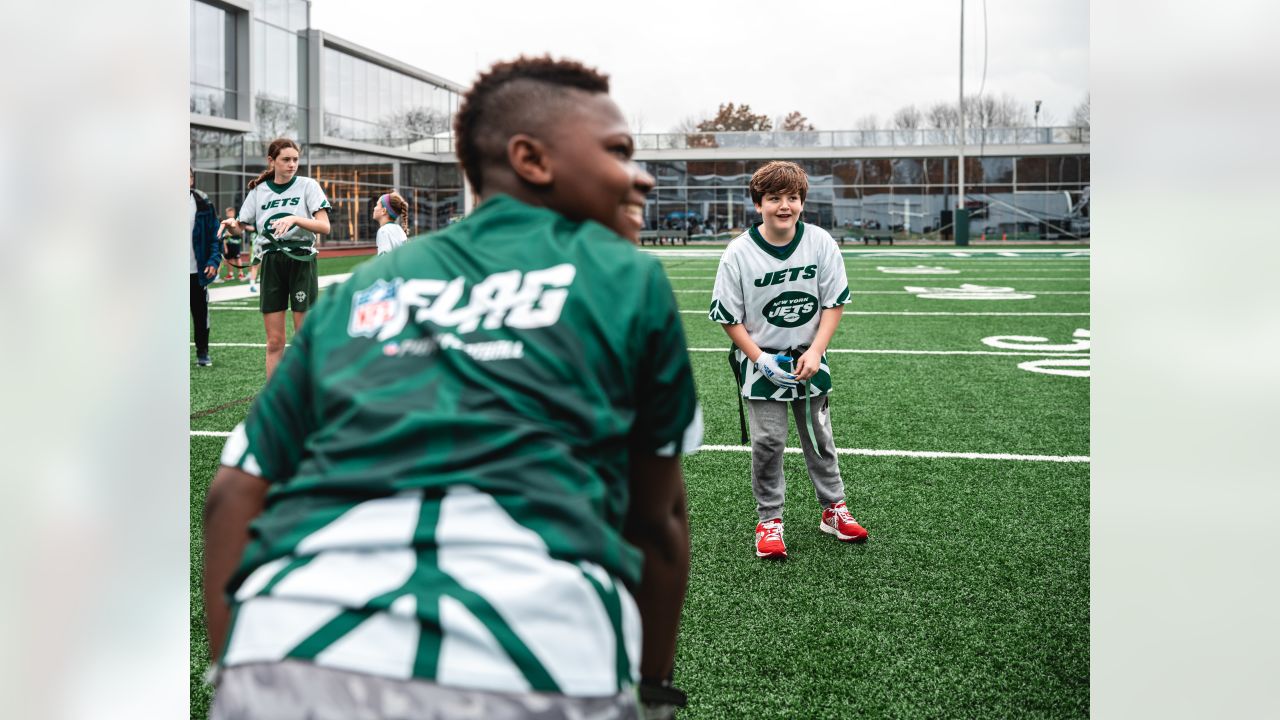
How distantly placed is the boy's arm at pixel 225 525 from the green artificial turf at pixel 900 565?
6.68ft

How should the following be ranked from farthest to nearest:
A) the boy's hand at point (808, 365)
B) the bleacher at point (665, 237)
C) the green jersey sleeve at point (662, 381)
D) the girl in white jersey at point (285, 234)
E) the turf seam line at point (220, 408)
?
the bleacher at point (665, 237), the girl in white jersey at point (285, 234), the turf seam line at point (220, 408), the boy's hand at point (808, 365), the green jersey sleeve at point (662, 381)

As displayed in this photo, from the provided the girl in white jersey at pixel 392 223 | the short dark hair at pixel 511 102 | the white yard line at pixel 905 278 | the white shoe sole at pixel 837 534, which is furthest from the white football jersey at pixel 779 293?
the white yard line at pixel 905 278

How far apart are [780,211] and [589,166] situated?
132 inches

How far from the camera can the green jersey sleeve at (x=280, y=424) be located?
1.48 meters

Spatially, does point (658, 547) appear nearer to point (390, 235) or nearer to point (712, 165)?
point (390, 235)

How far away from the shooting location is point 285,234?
8.57 m

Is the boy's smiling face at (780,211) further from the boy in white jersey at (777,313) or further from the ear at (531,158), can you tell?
the ear at (531,158)
